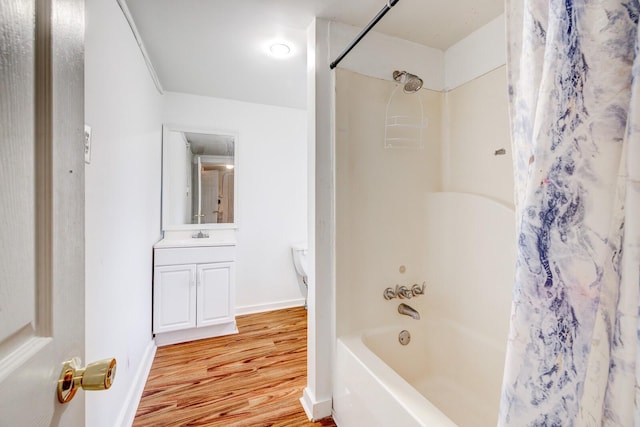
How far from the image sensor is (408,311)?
173 cm

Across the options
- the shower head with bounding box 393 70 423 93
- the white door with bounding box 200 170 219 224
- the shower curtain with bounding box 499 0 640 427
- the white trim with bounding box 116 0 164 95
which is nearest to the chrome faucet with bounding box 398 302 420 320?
the shower curtain with bounding box 499 0 640 427

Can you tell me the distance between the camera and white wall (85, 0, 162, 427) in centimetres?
111

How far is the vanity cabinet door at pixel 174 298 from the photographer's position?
2309 mm

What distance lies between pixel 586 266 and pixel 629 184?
0.45 feet

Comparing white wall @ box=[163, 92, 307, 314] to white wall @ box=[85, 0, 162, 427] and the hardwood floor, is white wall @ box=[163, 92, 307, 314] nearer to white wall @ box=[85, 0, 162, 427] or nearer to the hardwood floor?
the hardwood floor

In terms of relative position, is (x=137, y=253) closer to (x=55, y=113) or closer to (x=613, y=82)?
(x=55, y=113)

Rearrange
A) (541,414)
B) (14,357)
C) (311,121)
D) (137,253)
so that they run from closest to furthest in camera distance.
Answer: (14,357), (541,414), (311,121), (137,253)

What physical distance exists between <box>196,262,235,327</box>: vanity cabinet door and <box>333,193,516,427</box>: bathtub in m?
1.36

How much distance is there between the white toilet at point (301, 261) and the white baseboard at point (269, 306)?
0.48 ft

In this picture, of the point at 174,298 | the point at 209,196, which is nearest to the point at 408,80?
the point at 209,196

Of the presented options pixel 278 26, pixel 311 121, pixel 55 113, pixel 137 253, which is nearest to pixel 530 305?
pixel 55 113

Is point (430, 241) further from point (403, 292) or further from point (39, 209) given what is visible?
point (39, 209)

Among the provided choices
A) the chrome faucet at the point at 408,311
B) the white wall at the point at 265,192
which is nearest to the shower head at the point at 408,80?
the chrome faucet at the point at 408,311

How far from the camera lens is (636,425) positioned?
36 cm
